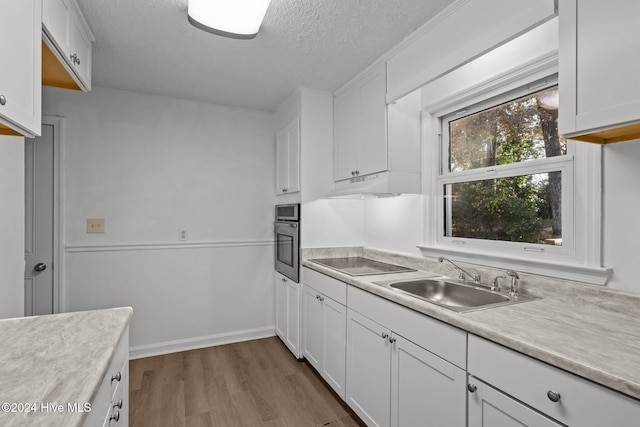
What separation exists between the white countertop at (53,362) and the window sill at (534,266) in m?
1.81

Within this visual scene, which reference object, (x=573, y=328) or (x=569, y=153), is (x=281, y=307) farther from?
(x=569, y=153)

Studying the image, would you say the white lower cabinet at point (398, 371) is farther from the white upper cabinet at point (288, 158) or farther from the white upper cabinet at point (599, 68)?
the white upper cabinet at point (288, 158)

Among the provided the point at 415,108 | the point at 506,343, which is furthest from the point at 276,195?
the point at 506,343

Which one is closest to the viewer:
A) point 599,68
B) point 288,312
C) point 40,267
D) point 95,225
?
point 599,68

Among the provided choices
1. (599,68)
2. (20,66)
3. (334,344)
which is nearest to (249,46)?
(20,66)

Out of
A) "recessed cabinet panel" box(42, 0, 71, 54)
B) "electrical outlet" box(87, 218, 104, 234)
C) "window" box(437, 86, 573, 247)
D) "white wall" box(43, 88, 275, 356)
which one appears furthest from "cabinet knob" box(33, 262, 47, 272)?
"window" box(437, 86, 573, 247)

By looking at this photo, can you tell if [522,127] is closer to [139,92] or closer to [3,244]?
[3,244]

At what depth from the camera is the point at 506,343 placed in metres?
1.08

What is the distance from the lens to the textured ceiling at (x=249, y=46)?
5.81 ft

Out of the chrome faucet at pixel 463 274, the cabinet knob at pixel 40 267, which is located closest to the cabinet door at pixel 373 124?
the chrome faucet at pixel 463 274

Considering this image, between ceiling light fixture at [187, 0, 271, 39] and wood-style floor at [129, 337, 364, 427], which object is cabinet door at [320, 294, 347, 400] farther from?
ceiling light fixture at [187, 0, 271, 39]

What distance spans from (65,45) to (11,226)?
919 mm

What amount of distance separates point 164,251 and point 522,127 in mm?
2989

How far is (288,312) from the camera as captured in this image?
3.06m
